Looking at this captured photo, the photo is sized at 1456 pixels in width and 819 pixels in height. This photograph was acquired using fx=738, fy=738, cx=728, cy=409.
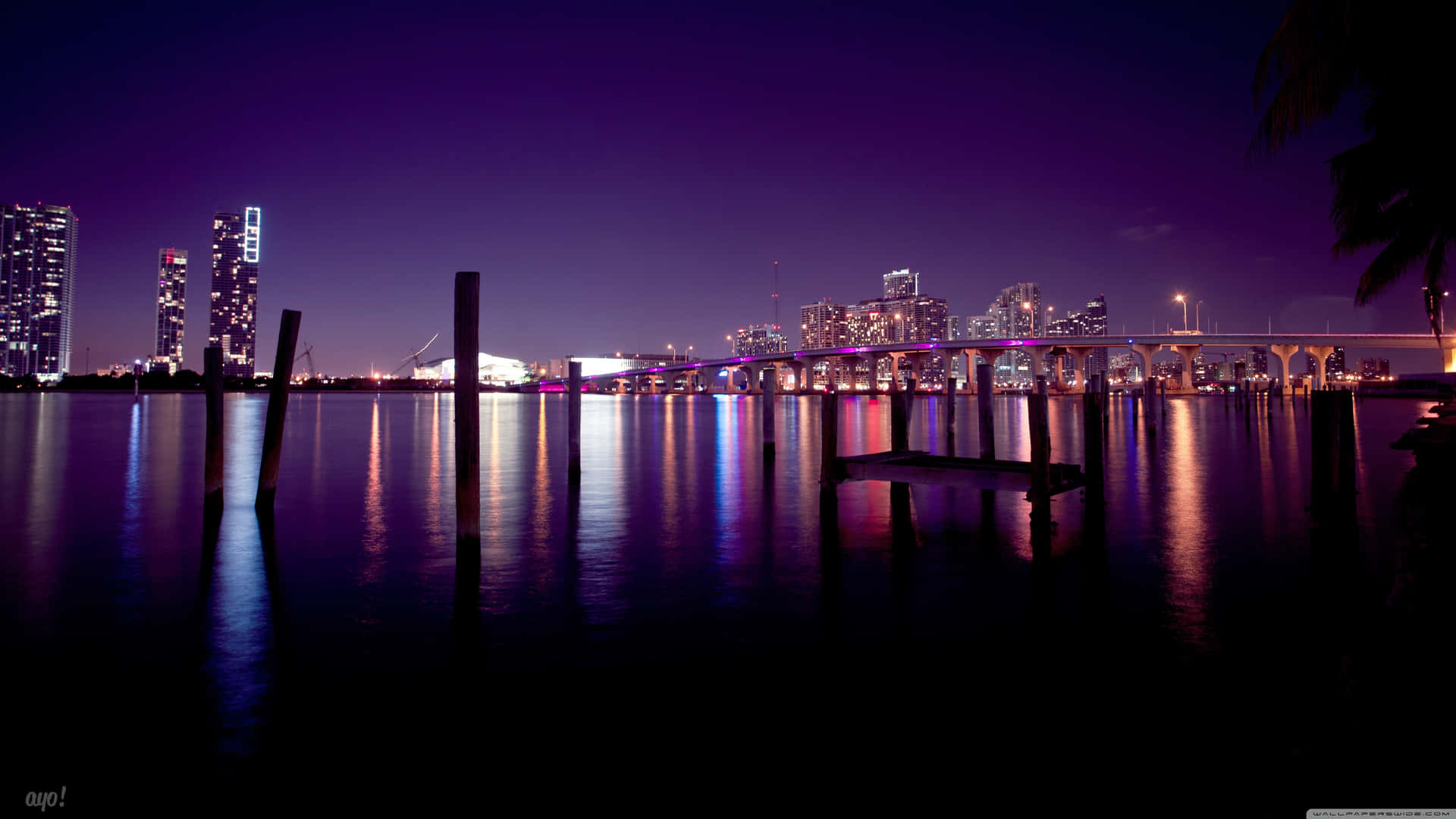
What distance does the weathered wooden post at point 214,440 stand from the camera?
1148 centimetres

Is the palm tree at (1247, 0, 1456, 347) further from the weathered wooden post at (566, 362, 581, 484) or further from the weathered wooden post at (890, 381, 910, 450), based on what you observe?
the weathered wooden post at (566, 362, 581, 484)

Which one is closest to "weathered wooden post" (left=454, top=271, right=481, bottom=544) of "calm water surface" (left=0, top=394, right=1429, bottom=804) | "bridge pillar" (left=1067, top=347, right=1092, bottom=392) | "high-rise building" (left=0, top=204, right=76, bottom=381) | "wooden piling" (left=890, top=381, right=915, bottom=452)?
"calm water surface" (left=0, top=394, right=1429, bottom=804)

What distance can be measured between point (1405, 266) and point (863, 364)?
172m

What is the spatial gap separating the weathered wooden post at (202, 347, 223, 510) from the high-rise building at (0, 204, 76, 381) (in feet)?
739

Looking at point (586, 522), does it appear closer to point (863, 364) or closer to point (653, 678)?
point (653, 678)

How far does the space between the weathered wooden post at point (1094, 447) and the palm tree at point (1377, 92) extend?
420 centimetres

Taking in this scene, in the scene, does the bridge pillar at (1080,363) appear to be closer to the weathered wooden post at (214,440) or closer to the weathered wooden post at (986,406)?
the weathered wooden post at (986,406)

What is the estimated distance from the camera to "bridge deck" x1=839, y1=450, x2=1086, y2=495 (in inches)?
383

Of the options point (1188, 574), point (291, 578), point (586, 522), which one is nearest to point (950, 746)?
point (1188, 574)

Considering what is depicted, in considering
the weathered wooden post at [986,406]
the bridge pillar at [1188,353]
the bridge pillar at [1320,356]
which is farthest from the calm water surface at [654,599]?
the bridge pillar at [1320,356]

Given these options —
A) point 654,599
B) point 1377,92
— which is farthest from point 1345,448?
point 654,599

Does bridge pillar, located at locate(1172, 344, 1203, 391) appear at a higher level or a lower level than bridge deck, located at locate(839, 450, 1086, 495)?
higher

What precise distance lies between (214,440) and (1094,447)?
1389cm

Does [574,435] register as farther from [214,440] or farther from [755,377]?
[755,377]
